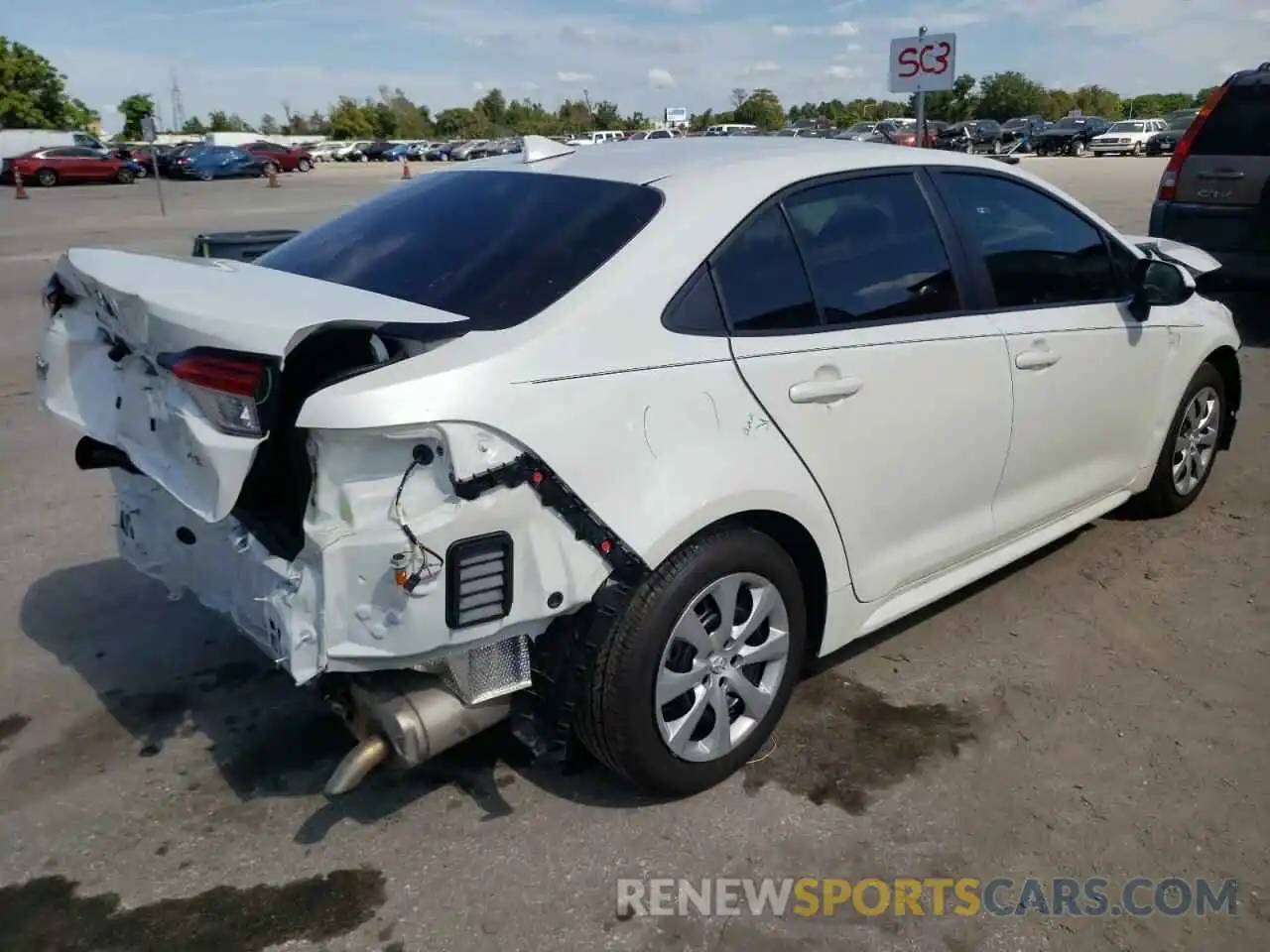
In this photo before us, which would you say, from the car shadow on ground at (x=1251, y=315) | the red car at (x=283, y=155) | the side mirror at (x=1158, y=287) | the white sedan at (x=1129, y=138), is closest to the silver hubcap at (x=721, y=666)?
the side mirror at (x=1158, y=287)

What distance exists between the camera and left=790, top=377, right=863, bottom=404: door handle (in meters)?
3.02

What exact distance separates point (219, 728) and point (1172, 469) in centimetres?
416

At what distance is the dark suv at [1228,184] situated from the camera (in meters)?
8.39

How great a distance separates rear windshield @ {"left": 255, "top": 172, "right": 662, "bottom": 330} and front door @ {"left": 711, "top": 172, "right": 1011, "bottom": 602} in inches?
15.1

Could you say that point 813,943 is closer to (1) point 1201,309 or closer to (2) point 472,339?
(2) point 472,339

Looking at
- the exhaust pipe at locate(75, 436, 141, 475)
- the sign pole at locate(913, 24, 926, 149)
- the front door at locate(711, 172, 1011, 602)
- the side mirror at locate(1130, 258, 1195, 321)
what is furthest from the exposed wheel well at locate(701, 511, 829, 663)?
the sign pole at locate(913, 24, 926, 149)

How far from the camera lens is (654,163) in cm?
334

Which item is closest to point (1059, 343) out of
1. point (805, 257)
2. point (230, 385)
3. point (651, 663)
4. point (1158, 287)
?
point (1158, 287)

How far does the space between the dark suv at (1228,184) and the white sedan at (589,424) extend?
18.5 feet

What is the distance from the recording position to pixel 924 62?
16359 millimetres

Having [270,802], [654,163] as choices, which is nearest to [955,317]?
[654,163]

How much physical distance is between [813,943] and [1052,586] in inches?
94.8

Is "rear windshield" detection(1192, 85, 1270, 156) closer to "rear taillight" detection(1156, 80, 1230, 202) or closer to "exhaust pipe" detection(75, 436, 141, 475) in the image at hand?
"rear taillight" detection(1156, 80, 1230, 202)

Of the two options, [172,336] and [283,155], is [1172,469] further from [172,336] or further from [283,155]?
[283,155]
